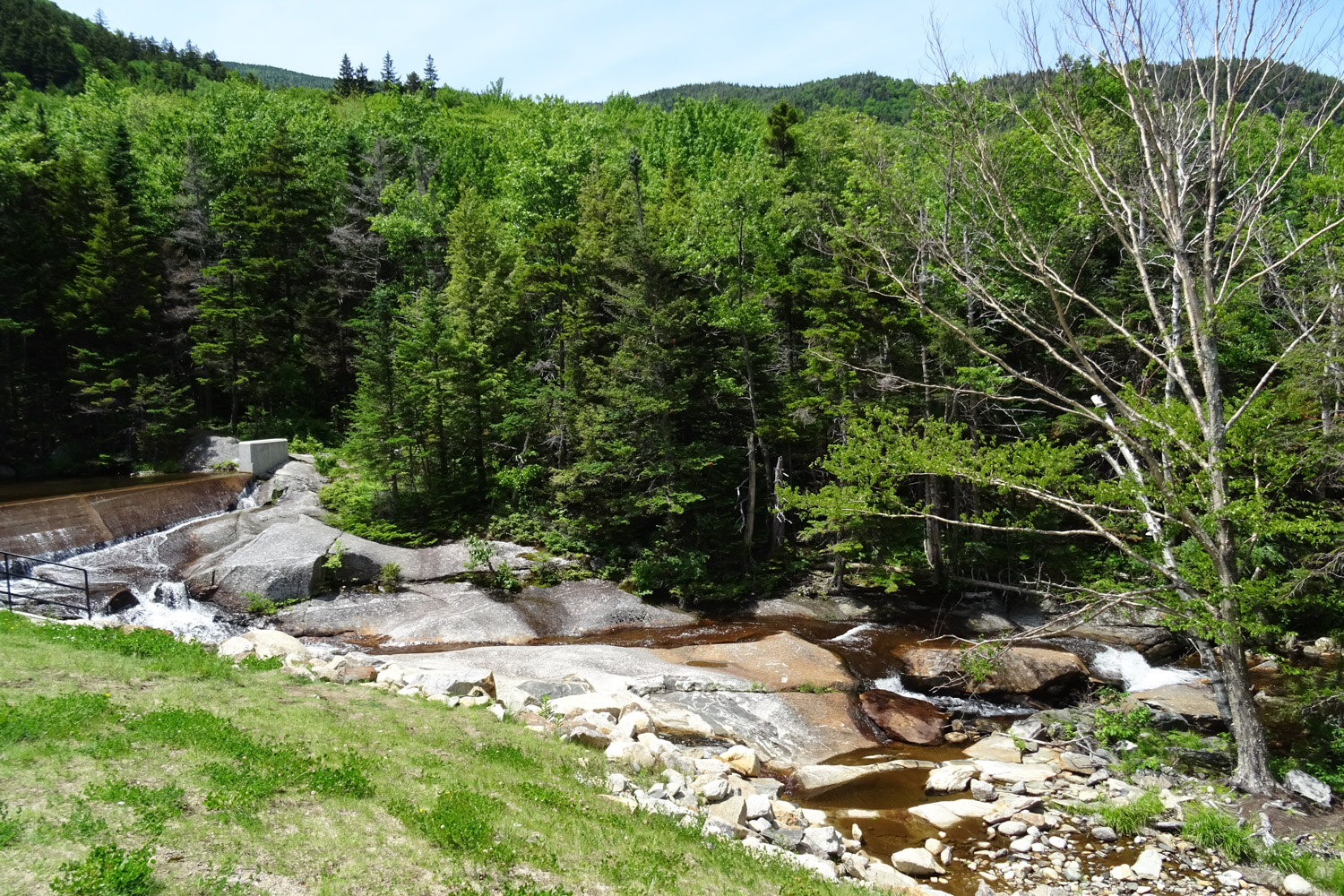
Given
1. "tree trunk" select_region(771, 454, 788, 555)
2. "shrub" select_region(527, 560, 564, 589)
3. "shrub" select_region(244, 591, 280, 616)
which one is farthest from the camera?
"tree trunk" select_region(771, 454, 788, 555)

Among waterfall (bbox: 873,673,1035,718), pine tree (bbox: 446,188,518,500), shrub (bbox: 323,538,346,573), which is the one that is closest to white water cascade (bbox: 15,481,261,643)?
shrub (bbox: 323,538,346,573)

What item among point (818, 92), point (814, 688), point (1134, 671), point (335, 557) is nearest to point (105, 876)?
point (814, 688)

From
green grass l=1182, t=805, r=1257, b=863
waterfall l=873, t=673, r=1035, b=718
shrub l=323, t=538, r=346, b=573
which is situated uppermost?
shrub l=323, t=538, r=346, b=573

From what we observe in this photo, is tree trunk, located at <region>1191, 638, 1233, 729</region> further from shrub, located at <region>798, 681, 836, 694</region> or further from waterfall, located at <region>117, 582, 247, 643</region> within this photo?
waterfall, located at <region>117, 582, 247, 643</region>

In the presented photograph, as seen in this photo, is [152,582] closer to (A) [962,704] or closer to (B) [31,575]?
(B) [31,575]

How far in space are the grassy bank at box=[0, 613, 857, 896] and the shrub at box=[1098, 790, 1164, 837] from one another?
5.27 m

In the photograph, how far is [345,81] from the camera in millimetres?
79812

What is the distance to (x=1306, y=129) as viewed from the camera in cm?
1040

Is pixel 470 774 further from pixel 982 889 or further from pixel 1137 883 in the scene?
pixel 1137 883

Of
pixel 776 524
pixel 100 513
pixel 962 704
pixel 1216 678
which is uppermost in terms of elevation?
pixel 100 513

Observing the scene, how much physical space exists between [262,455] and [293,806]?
83.4 feet

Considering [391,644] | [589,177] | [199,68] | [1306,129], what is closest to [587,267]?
[589,177]

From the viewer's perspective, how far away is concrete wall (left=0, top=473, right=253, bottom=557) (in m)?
19.9

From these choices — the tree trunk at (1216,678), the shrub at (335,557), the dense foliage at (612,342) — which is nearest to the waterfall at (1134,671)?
the dense foliage at (612,342)
